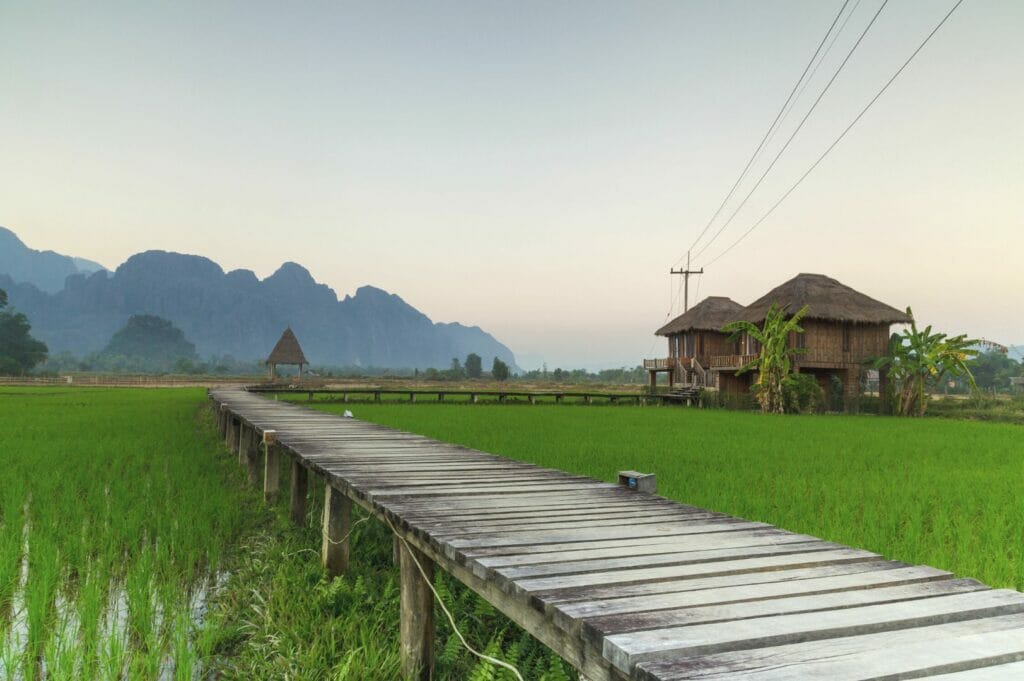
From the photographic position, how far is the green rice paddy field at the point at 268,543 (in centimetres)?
327

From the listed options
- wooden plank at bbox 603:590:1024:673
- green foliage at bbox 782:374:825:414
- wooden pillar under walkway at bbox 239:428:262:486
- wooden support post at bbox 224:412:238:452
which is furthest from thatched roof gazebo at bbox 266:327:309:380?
wooden plank at bbox 603:590:1024:673

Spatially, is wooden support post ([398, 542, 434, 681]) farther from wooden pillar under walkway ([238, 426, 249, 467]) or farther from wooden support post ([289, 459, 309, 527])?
wooden pillar under walkway ([238, 426, 249, 467])

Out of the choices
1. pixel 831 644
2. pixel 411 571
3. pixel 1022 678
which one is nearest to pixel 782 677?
pixel 831 644

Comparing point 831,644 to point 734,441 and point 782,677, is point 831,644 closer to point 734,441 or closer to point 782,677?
point 782,677

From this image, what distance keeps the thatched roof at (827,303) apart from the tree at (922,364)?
1949mm

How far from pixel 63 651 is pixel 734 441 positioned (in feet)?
35.2

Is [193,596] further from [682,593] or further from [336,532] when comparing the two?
[682,593]

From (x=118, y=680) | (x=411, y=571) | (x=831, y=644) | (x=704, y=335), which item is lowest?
(x=118, y=680)

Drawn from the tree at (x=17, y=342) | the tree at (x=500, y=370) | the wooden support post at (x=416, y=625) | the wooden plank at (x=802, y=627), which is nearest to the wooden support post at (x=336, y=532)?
the wooden support post at (x=416, y=625)

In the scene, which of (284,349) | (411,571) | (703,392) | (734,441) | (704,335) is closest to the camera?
(411,571)

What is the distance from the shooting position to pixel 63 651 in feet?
10.2

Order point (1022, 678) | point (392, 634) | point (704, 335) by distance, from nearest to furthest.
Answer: point (1022, 678) → point (392, 634) → point (704, 335)

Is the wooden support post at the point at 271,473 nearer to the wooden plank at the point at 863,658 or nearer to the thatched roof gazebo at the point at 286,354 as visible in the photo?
the wooden plank at the point at 863,658

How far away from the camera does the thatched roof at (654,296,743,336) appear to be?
3278 cm
